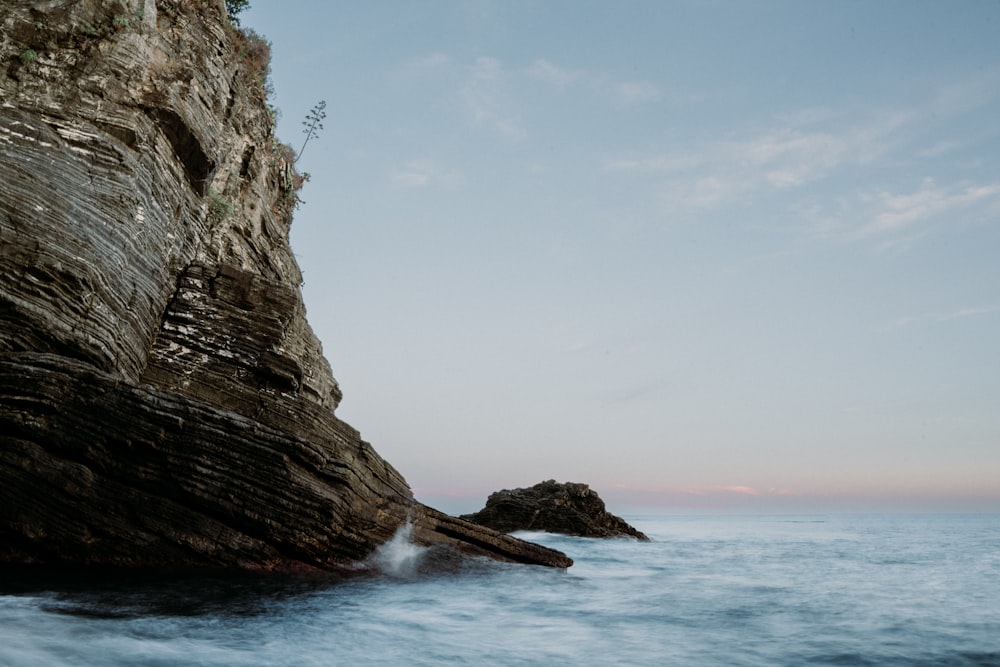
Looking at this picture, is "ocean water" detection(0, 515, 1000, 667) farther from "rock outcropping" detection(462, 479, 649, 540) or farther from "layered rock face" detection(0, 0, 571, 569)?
"rock outcropping" detection(462, 479, 649, 540)

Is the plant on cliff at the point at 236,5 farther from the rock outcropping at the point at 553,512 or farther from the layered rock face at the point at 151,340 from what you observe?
the rock outcropping at the point at 553,512

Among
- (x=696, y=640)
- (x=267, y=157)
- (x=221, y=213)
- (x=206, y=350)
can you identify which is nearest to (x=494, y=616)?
(x=696, y=640)

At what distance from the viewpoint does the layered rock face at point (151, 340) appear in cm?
939

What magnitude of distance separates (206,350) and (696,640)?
10686 mm

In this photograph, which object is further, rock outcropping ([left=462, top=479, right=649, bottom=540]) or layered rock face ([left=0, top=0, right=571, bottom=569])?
rock outcropping ([left=462, top=479, right=649, bottom=540])

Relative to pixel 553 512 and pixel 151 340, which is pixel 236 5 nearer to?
pixel 151 340

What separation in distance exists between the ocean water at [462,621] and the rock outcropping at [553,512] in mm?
18439

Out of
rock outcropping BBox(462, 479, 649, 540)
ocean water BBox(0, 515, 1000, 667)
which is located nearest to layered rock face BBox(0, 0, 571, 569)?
ocean water BBox(0, 515, 1000, 667)

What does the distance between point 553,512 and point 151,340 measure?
23.7 m

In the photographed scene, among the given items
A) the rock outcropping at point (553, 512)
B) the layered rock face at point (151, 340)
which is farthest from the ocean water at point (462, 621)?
the rock outcropping at point (553, 512)

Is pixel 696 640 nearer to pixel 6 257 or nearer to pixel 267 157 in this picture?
pixel 6 257

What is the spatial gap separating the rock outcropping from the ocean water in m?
18.4

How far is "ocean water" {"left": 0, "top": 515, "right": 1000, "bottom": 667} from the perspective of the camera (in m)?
7.00

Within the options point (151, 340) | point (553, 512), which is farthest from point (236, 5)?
point (553, 512)
